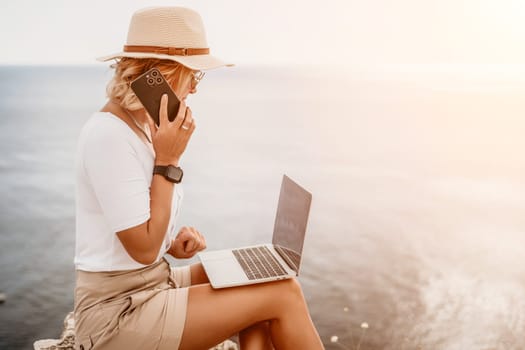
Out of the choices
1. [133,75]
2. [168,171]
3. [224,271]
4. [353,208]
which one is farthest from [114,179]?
[353,208]

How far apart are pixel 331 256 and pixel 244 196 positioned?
1239mm

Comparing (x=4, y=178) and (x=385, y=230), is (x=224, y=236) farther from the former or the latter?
(x=4, y=178)

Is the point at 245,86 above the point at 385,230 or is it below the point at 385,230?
above

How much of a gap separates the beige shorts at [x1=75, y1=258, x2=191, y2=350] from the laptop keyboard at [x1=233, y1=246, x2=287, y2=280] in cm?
19

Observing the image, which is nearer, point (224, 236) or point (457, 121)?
point (224, 236)

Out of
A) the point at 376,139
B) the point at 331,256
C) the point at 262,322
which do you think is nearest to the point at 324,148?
the point at 376,139

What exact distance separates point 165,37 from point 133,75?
0.37ft

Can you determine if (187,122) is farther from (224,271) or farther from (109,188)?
(224,271)

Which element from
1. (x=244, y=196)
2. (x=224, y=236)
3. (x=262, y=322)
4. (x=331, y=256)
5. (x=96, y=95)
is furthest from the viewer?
(x=96, y=95)

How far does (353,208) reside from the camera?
154 inches

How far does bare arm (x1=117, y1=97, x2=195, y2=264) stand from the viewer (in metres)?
1.04

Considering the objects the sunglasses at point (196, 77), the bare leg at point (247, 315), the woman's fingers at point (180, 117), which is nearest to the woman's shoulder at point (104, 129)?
the woman's fingers at point (180, 117)

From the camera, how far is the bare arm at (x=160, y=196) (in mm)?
1038

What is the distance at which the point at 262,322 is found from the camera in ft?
3.98
